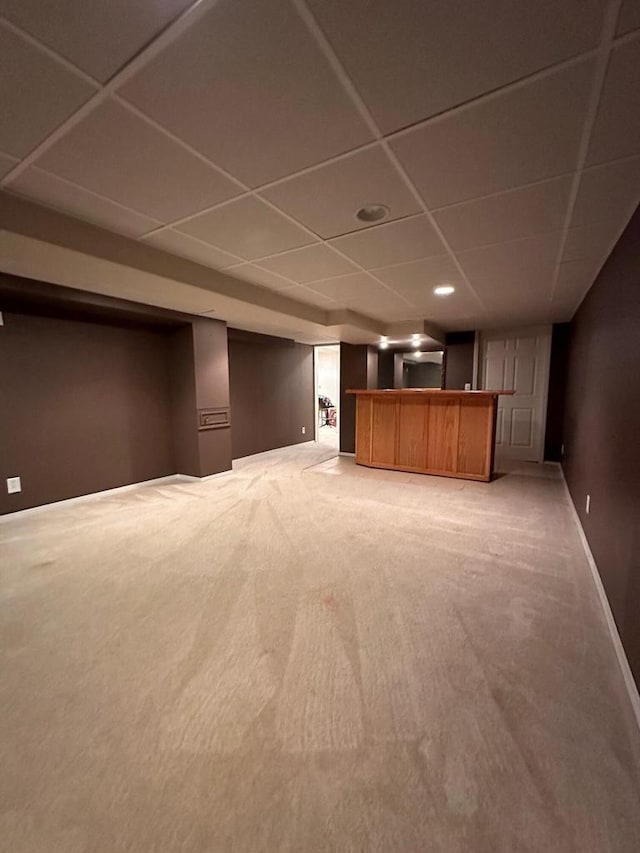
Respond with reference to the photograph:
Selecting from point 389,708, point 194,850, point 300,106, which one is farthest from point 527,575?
point 300,106

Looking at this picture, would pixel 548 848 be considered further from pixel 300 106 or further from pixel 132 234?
pixel 132 234

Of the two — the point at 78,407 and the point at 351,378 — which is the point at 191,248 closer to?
the point at 78,407

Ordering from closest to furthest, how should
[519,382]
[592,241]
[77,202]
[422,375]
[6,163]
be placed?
[6,163] → [77,202] → [592,241] → [519,382] → [422,375]

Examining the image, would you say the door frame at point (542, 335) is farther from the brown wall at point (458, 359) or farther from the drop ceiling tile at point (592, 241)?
the drop ceiling tile at point (592, 241)

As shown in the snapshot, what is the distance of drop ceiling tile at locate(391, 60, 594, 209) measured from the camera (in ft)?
3.85

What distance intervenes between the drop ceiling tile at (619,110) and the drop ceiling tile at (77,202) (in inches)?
84.8

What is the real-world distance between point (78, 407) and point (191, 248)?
229 cm

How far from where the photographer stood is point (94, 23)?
3.13 ft

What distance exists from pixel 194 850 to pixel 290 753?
1.12ft

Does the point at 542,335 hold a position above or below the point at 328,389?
above

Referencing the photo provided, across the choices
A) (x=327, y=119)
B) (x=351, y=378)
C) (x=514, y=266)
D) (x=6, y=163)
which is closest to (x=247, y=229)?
(x=327, y=119)

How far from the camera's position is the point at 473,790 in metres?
1.04

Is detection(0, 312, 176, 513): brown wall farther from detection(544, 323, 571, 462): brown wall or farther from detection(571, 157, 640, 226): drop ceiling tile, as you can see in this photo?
detection(544, 323, 571, 462): brown wall

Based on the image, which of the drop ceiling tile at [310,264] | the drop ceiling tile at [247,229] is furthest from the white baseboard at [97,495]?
the drop ceiling tile at [247,229]
